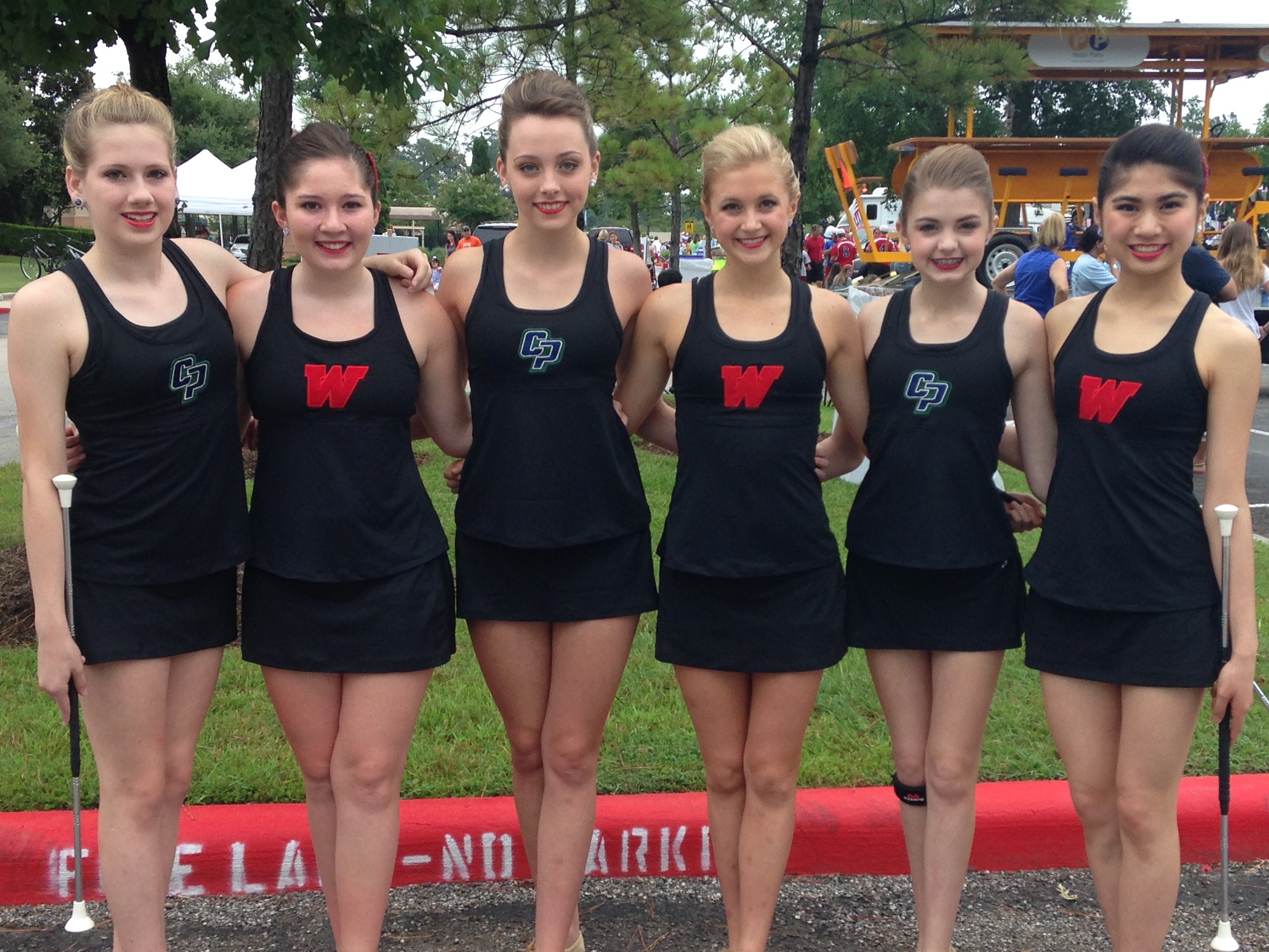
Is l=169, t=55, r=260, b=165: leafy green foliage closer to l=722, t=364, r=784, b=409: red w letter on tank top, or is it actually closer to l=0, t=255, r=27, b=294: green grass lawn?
l=0, t=255, r=27, b=294: green grass lawn

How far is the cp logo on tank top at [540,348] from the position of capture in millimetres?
2979

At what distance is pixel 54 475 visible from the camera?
8.80 ft

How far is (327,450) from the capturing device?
9.47ft

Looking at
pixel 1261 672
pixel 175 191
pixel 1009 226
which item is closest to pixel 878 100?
pixel 1009 226

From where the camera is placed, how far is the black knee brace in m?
3.15

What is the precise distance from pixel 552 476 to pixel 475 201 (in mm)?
57826

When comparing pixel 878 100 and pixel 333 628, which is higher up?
pixel 878 100

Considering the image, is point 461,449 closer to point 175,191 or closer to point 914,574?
point 175,191

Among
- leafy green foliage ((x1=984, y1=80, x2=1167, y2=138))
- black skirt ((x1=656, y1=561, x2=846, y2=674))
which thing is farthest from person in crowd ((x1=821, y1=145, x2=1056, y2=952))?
leafy green foliage ((x1=984, y1=80, x2=1167, y2=138))

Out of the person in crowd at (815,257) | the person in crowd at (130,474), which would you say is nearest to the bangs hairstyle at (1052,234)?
the person in crowd at (130,474)

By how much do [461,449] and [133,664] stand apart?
963mm

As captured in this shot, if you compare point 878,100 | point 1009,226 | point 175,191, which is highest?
point 878,100

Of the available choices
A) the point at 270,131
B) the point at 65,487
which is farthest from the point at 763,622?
the point at 270,131

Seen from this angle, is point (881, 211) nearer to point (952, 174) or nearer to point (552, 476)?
point (952, 174)
